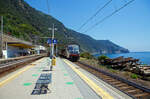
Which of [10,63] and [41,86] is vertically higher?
[10,63]

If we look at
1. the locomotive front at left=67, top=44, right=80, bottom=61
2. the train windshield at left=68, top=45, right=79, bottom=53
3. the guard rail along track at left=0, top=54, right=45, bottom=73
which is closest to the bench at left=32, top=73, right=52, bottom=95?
the guard rail along track at left=0, top=54, right=45, bottom=73

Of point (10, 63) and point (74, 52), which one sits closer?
point (10, 63)

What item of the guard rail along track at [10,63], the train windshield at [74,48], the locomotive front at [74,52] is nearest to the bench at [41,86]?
the guard rail along track at [10,63]

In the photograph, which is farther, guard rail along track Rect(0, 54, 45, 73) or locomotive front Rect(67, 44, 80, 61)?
locomotive front Rect(67, 44, 80, 61)

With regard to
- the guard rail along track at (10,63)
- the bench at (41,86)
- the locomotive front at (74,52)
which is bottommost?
the bench at (41,86)

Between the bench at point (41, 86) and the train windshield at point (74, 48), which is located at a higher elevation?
the train windshield at point (74, 48)

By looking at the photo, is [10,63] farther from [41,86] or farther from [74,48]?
[74,48]

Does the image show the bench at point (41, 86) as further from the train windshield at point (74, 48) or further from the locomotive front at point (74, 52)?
the train windshield at point (74, 48)

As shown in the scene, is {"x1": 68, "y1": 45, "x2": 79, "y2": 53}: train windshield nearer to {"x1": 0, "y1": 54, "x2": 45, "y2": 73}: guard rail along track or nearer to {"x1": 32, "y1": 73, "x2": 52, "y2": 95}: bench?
{"x1": 0, "y1": 54, "x2": 45, "y2": 73}: guard rail along track

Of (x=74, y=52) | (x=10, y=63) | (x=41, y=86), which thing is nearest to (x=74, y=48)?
(x=74, y=52)

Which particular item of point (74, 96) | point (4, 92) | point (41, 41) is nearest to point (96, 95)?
point (74, 96)

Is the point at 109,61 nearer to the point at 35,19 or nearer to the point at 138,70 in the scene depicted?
the point at 138,70

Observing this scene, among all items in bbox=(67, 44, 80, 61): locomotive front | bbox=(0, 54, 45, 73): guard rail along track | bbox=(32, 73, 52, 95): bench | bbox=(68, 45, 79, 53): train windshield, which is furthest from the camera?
bbox=(68, 45, 79, 53): train windshield

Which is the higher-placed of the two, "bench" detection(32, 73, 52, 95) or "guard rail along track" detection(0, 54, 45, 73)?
"guard rail along track" detection(0, 54, 45, 73)
